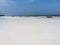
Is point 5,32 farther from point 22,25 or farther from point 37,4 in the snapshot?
point 37,4

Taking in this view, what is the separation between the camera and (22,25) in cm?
97

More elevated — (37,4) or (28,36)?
(37,4)

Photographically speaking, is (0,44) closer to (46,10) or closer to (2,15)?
(2,15)

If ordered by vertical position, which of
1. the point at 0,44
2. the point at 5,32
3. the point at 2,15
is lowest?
the point at 0,44

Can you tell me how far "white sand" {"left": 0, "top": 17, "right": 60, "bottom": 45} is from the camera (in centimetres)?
94

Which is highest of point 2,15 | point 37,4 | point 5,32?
point 37,4

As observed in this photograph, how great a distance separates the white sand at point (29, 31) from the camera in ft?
3.09

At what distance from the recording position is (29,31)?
962 mm

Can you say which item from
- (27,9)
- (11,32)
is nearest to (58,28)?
(27,9)

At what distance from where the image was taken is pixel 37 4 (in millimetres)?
901

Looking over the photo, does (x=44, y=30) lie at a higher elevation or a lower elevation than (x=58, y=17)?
lower

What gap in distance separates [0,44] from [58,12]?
657mm

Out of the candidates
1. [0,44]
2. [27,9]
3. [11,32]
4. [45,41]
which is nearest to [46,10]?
[27,9]

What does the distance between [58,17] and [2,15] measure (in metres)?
0.55
